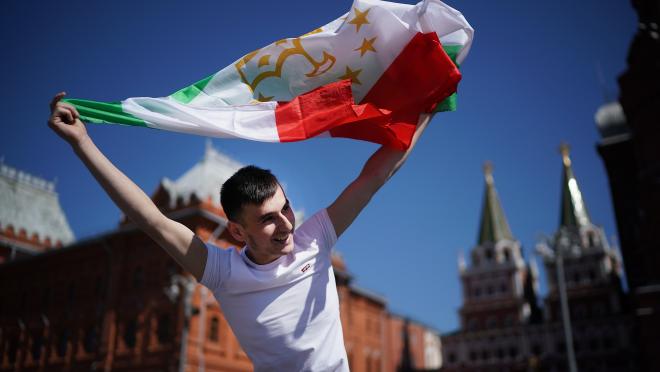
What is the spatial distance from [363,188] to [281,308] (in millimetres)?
703

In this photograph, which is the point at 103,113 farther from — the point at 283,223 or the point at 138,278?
the point at 138,278

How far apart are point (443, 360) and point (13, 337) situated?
131ft

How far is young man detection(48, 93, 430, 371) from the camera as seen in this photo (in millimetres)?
2191

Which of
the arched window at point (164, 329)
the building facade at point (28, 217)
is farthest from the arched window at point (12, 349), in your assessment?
the arched window at point (164, 329)

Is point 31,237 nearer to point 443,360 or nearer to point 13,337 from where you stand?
point 13,337

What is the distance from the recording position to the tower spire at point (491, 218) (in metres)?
63.2

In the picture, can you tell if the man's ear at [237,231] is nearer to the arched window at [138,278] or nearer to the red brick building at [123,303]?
the red brick building at [123,303]

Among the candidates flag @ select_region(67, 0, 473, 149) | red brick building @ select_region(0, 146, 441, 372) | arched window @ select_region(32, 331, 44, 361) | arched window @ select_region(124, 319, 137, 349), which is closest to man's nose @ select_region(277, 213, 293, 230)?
flag @ select_region(67, 0, 473, 149)

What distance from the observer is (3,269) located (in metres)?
35.6

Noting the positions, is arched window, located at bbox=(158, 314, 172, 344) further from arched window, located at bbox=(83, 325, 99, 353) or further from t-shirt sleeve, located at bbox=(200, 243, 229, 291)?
t-shirt sleeve, located at bbox=(200, 243, 229, 291)

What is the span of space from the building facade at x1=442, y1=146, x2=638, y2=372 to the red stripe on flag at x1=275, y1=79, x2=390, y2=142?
49.2 metres

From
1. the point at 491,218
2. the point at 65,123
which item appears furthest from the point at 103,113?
the point at 491,218

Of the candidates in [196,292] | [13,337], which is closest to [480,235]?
[196,292]

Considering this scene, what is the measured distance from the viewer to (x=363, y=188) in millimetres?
2600
